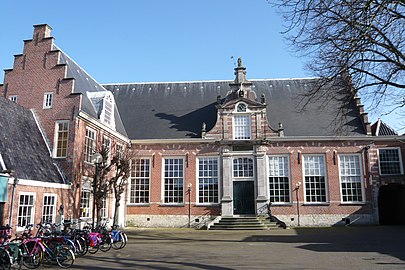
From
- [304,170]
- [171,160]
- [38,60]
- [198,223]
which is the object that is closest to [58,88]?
[38,60]

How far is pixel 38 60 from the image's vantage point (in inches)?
659

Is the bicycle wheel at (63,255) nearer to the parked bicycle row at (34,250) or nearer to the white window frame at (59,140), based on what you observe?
the parked bicycle row at (34,250)

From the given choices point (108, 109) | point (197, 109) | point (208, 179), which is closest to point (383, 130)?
point (208, 179)

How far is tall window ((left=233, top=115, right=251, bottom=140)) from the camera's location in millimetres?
21547

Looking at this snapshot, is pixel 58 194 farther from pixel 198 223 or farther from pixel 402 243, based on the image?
pixel 402 243

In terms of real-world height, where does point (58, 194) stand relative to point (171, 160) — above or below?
below

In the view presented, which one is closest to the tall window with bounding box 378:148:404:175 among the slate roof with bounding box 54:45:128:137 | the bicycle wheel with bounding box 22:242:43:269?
the slate roof with bounding box 54:45:128:137

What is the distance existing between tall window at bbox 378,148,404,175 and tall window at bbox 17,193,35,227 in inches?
773

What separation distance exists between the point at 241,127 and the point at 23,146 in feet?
42.1

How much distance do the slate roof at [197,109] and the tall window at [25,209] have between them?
10162 mm

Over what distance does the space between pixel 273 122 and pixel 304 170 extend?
148 inches

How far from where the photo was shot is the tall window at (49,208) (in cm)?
1353

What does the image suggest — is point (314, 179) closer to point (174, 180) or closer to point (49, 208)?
point (174, 180)

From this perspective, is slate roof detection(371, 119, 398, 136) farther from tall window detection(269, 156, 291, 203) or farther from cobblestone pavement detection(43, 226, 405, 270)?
cobblestone pavement detection(43, 226, 405, 270)
